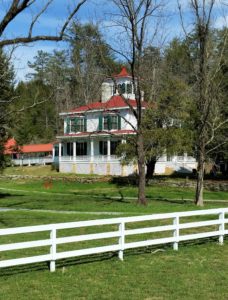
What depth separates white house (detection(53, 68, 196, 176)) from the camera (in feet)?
169

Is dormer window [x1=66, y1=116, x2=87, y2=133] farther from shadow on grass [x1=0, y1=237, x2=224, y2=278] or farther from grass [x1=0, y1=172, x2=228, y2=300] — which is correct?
shadow on grass [x1=0, y1=237, x2=224, y2=278]

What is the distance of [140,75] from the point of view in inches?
1073

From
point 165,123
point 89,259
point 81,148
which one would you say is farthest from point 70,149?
point 89,259

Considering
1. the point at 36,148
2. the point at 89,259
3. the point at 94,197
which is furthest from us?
the point at 36,148

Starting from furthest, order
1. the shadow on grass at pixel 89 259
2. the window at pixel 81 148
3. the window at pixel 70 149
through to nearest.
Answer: the window at pixel 70 149, the window at pixel 81 148, the shadow on grass at pixel 89 259

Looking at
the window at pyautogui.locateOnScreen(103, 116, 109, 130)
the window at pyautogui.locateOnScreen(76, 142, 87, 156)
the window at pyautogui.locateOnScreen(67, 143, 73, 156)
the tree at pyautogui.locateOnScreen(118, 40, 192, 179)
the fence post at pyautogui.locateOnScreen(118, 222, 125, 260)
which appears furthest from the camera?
the window at pyautogui.locateOnScreen(67, 143, 73, 156)

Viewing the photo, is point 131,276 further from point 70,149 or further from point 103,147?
point 70,149

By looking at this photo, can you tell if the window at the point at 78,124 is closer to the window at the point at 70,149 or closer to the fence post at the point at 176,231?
the window at the point at 70,149

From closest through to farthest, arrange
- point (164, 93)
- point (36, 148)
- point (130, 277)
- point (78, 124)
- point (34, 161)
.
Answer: point (130, 277) < point (164, 93) < point (78, 124) < point (34, 161) < point (36, 148)

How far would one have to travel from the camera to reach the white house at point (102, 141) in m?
51.4

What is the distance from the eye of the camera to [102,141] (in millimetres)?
54344

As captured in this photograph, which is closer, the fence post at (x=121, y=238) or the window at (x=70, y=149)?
the fence post at (x=121, y=238)


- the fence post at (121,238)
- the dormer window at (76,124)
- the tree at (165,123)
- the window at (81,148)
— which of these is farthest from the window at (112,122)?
the fence post at (121,238)

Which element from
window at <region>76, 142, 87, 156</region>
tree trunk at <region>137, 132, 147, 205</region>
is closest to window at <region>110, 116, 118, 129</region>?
window at <region>76, 142, 87, 156</region>
